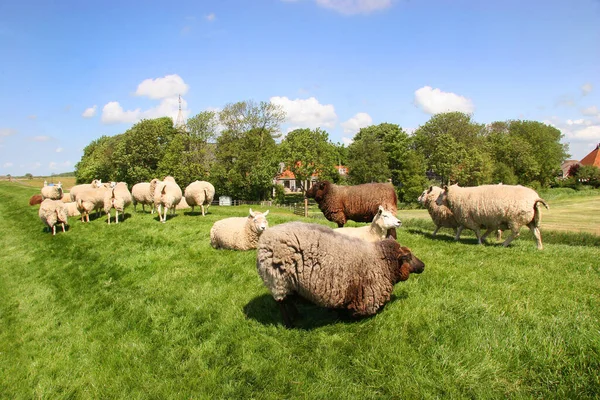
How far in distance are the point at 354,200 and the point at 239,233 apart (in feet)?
14.1

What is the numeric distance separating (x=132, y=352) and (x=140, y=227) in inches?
436

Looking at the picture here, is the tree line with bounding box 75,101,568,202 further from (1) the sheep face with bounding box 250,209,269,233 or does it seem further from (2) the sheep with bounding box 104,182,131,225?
(1) the sheep face with bounding box 250,209,269,233

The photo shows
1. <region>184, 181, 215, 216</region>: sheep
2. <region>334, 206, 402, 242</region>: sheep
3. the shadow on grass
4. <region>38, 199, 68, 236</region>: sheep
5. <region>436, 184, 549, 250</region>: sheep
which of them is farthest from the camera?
<region>184, 181, 215, 216</region>: sheep

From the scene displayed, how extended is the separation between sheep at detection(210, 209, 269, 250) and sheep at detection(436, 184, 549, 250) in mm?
7327

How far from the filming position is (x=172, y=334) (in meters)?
7.39

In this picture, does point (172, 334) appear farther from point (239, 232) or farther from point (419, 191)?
point (419, 191)

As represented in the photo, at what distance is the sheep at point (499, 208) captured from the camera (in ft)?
36.4

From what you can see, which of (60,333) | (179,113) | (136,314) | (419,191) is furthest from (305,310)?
(179,113)

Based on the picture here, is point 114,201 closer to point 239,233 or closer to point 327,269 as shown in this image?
point 239,233

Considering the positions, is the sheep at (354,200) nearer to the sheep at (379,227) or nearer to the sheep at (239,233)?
the sheep at (239,233)

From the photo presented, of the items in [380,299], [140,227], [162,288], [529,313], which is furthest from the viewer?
[140,227]

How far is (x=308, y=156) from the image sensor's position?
5388cm

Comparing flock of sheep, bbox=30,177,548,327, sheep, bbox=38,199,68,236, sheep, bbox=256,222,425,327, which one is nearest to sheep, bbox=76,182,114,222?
sheep, bbox=38,199,68,236

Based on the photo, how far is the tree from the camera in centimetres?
5438
